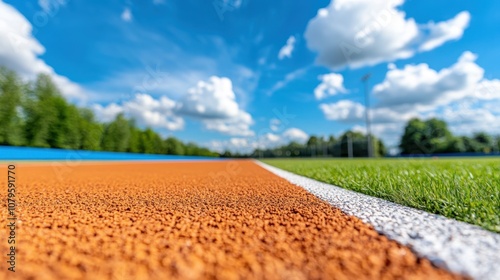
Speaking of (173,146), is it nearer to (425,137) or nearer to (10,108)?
(10,108)

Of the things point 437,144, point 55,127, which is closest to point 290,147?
point 437,144

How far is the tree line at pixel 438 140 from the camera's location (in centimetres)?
4778

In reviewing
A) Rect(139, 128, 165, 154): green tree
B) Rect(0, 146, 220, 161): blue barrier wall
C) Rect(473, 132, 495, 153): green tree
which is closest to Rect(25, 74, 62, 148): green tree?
Rect(0, 146, 220, 161): blue barrier wall

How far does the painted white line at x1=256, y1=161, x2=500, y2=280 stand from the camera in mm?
1285

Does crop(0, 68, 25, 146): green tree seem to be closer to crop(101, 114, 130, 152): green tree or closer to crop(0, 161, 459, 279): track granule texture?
crop(101, 114, 130, 152): green tree

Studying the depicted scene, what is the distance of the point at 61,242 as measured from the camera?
66.1 inches

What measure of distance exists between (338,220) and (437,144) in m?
64.2

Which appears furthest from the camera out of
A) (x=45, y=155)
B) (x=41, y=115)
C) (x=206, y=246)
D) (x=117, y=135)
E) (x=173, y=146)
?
(x=173, y=146)

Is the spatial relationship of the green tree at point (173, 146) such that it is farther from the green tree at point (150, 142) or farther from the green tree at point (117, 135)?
the green tree at point (117, 135)

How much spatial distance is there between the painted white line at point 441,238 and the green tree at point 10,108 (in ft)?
105

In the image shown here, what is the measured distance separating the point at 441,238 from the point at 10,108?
111 ft

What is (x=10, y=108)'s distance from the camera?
23359 mm

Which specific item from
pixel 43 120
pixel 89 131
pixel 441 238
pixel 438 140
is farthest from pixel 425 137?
pixel 43 120

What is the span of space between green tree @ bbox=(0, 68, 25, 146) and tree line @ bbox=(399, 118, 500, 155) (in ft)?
223
